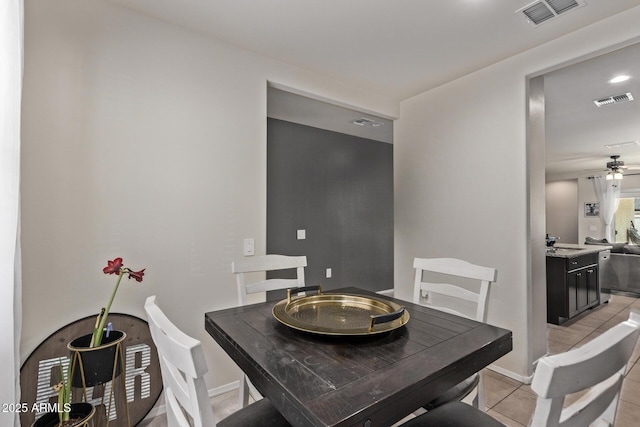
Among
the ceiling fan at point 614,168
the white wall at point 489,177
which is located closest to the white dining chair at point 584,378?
the white wall at point 489,177

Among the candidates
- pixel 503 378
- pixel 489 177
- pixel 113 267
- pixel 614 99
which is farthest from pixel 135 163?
pixel 614 99

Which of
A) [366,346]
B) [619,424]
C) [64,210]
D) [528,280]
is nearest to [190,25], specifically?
[64,210]

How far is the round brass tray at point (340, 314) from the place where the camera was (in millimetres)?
1185

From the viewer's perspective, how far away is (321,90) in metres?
2.98

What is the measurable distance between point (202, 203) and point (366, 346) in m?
1.61

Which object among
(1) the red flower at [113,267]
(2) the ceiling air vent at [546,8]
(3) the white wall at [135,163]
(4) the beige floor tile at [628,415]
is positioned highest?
(2) the ceiling air vent at [546,8]

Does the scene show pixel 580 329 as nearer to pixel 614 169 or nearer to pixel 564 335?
pixel 564 335

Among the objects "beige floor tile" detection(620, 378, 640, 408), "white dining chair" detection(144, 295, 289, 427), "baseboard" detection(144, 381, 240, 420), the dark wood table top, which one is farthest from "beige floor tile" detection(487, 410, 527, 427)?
"white dining chair" detection(144, 295, 289, 427)

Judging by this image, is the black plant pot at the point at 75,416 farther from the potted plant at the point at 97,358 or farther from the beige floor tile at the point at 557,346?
the beige floor tile at the point at 557,346

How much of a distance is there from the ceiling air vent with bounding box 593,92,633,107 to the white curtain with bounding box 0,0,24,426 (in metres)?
4.80

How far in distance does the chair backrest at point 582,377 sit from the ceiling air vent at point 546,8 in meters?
2.02

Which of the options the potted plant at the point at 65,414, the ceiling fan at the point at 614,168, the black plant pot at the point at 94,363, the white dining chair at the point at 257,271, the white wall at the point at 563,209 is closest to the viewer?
the potted plant at the point at 65,414

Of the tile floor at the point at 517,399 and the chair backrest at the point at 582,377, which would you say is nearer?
the chair backrest at the point at 582,377

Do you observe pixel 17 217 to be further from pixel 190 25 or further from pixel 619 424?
pixel 619 424
